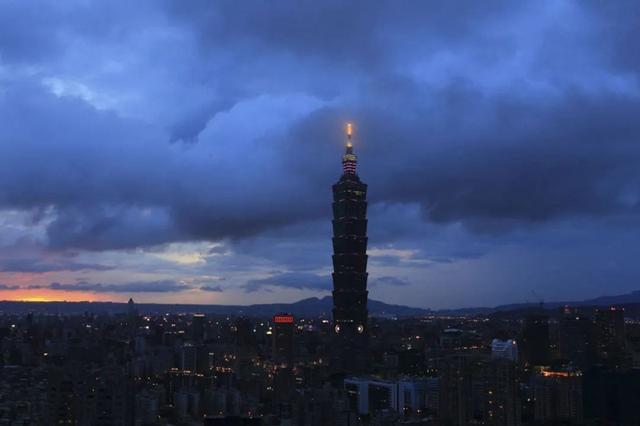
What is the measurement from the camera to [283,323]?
158m

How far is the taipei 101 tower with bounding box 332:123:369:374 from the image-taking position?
5640 inches

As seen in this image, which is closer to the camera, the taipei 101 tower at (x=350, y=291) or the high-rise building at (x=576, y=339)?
the high-rise building at (x=576, y=339)

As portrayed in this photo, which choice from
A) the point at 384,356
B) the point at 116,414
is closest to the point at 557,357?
the point at 384,356

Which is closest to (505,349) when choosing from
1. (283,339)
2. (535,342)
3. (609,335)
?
(535,342)

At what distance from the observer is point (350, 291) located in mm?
143750

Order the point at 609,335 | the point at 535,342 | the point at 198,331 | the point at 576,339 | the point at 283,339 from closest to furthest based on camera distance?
the point at 576,339, the point at 535,342, the point at 609,335, the point at 283,339, the point at 198,331

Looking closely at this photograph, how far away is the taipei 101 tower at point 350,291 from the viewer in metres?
143

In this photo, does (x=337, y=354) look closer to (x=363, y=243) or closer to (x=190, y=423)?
(x=363, y=243)

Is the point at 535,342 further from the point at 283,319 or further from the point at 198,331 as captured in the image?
the point at 198,331

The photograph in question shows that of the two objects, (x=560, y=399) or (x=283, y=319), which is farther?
(x=283, y=319)

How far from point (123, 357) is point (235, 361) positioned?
1776 centimetres

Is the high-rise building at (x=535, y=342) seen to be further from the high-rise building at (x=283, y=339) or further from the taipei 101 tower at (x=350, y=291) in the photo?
the high-rise building at (x=283, y=339)

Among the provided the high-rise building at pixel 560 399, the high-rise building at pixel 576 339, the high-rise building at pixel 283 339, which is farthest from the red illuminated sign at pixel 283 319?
the high-rise building at pixel 560 399

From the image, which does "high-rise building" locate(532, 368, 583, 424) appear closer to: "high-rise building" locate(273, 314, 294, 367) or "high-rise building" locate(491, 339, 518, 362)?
"high-rise building" locate(491, 339, 518, 362)
